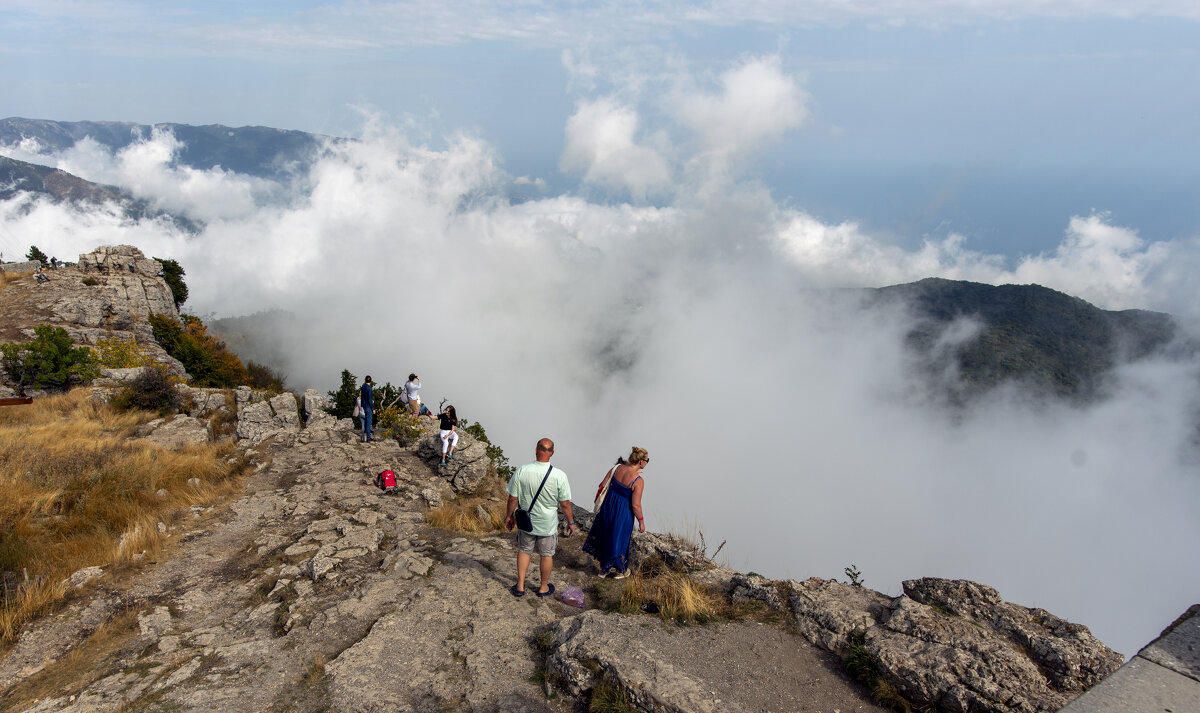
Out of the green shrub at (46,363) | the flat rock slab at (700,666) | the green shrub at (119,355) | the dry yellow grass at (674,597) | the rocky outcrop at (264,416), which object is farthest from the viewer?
the green shrub at (119,355)

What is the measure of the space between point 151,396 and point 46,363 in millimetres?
5504

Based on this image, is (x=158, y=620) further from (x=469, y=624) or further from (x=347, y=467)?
(x=347, y=467)

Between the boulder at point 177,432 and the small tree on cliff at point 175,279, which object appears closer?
the boulder at point 177,432

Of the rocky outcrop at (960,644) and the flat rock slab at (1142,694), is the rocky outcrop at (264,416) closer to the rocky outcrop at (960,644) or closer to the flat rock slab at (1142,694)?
the rocky outcrop at (960,644)

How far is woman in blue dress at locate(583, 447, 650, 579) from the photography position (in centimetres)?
697

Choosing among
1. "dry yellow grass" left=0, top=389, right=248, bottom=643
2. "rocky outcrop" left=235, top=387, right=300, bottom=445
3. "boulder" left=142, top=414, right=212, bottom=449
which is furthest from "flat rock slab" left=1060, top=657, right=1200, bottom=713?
"boulder" left=142, top=414, right=212, bottom=449

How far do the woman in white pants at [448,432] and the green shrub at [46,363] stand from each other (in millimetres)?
13758

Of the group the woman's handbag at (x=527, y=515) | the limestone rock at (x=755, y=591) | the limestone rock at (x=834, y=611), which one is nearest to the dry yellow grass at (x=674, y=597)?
the limestone rock at (x=755, y=591)

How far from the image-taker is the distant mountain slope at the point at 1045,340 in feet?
454

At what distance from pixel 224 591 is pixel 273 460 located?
5.60m

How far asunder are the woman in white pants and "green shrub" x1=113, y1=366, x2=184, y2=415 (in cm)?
830

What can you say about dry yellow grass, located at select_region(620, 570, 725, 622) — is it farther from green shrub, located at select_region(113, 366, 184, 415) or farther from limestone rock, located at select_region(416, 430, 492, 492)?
green shrub, located at select_region(113, 366, 184, 415)

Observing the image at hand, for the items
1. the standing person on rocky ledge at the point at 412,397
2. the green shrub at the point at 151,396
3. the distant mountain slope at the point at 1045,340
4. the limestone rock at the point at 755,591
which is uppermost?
the distant mountain slope at the point at 1045,340

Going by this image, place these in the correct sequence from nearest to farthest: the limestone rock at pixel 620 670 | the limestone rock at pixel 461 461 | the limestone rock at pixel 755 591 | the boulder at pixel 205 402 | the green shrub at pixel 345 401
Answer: the limestone rock at pixel 620 670 < the limestone rock at pixel 755 591 < the limestone rock at pixel 461 461 < the boulder at pixel 205 402 < the green shrub at pixel 345 401
